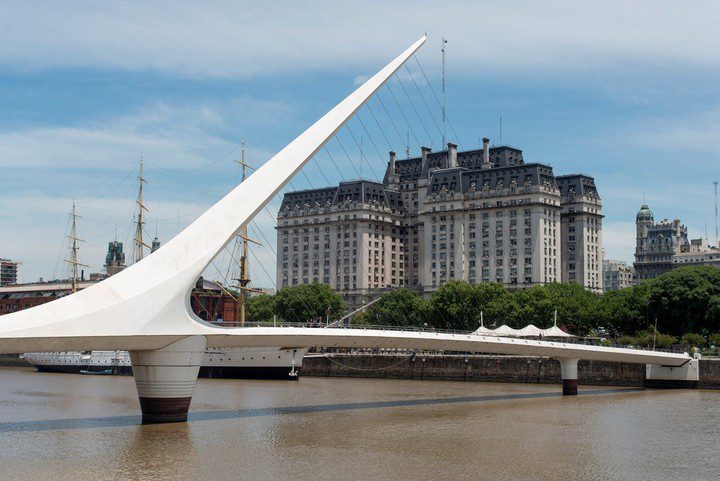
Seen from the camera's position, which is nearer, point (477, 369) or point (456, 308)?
point (477, 369)

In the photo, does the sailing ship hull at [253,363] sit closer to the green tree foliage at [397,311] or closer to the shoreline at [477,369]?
the shoreline at [477,369]

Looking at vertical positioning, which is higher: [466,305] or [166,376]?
[466,305]

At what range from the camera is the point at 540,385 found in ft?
193

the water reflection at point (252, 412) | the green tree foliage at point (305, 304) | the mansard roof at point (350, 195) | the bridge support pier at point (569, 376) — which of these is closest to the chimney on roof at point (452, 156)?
the mansard roof at point (350, 195)

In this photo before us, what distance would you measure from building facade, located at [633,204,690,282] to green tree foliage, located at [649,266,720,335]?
94988 millimetres

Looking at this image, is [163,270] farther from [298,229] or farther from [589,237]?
[298,229]

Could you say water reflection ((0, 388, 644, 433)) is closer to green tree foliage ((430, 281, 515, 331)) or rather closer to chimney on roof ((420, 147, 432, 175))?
green tree foliage ((430, 281, 515, 331))

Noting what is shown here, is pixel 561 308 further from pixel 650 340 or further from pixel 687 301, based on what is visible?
pixel 650 340

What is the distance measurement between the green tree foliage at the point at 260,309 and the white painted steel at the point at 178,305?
65599 millimetres

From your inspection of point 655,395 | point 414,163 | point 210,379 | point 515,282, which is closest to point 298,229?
A: point 414,163

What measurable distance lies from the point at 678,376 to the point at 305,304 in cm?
5457

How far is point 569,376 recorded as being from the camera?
49719 mm

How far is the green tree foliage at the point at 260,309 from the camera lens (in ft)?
346

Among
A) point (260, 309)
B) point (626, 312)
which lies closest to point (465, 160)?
point (260, 309)
